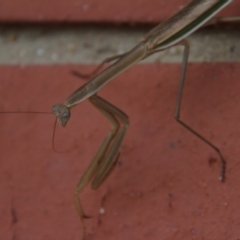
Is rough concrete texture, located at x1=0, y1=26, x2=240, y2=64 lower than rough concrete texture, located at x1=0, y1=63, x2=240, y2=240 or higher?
higher

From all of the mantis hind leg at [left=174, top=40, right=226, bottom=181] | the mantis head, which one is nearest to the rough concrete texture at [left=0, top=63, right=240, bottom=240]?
the mantis hind leg at [left=174, top=40, right=226, bottom=181]

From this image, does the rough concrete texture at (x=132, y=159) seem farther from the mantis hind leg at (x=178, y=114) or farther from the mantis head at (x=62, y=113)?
the mantis head at (x=62, y=113)

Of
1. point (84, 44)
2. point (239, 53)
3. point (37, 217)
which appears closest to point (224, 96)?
point (239, 53)

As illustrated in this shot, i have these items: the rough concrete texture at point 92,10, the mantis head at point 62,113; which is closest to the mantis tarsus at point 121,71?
the mantis head at point 62,113

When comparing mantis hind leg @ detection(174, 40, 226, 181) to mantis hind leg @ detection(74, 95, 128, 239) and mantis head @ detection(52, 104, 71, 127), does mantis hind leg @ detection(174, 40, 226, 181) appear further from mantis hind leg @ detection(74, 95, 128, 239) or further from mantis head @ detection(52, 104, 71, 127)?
mantis head @ detection(52, 104, 71, 127)

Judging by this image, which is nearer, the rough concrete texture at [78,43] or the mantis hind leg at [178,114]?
the mantis hind leg at [178,114]

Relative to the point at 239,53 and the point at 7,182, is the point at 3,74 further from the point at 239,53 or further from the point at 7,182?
the point at 239,53
